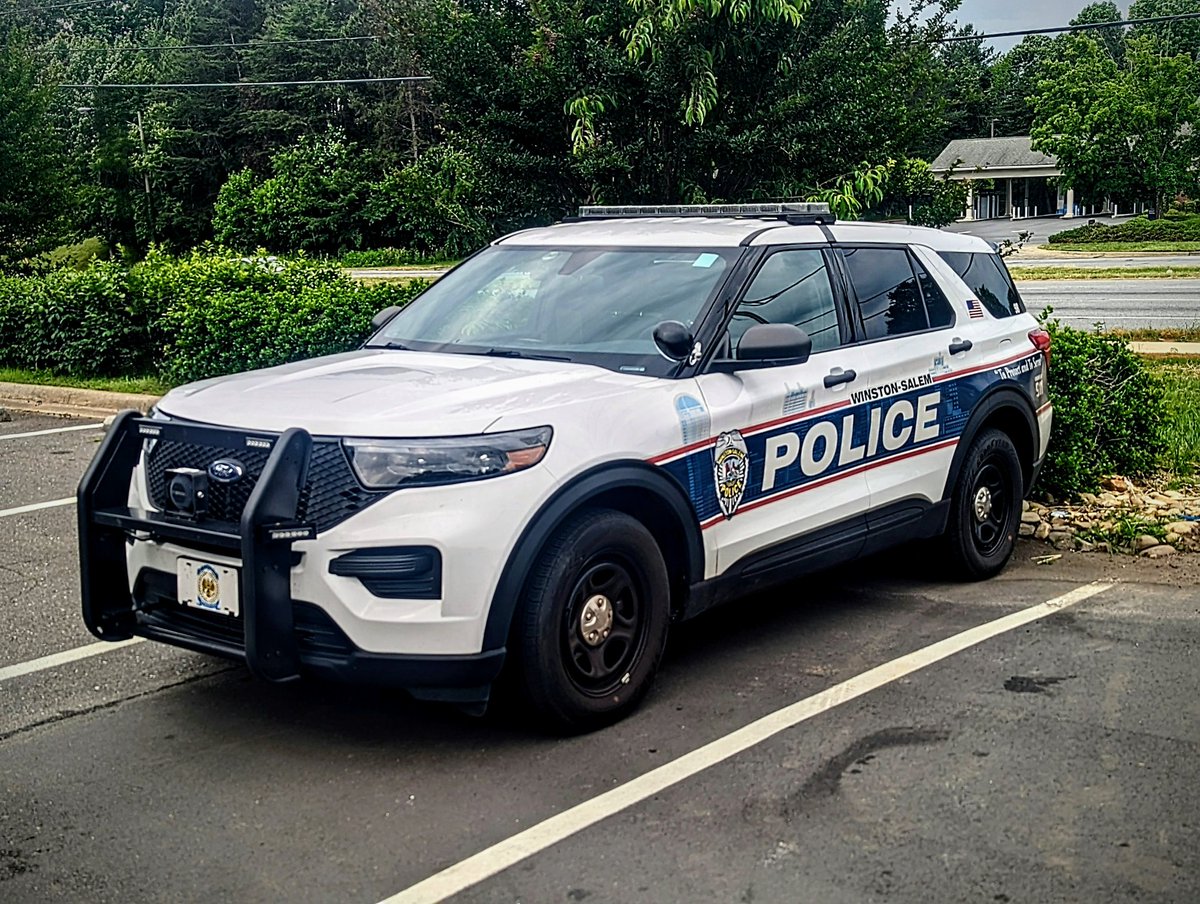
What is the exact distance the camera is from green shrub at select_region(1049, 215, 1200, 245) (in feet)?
155

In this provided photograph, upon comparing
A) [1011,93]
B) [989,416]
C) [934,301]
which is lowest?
[989,416]

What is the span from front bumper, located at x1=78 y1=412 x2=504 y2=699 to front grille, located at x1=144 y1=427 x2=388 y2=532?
0.10 ft

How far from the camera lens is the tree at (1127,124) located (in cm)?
5528

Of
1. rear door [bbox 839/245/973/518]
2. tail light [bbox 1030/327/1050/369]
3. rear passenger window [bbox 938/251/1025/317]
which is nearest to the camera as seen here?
rear door [bbox 839/245/973/518]

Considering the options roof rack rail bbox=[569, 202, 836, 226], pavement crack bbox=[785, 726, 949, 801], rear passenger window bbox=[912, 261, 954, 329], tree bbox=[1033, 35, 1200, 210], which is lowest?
pavement crack bbox=[785, 726, 949, 801]

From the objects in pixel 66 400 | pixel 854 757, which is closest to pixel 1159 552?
pixel 854 757

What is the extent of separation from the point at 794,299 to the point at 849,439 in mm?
633

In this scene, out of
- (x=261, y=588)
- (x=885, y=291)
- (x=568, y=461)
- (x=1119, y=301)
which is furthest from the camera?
(x=1119, y=301)

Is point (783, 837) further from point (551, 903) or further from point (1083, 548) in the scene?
point (1083, 548)

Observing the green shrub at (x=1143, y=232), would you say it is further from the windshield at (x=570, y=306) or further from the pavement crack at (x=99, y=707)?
the pavement crack at (x=99, y=707)

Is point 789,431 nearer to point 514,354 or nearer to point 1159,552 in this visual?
point 514,354

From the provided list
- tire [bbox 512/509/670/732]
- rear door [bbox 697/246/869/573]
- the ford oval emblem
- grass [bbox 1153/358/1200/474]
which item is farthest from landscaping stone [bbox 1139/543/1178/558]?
the ford oval emblem

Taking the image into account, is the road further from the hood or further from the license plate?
the license plate

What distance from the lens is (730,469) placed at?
5.33m
